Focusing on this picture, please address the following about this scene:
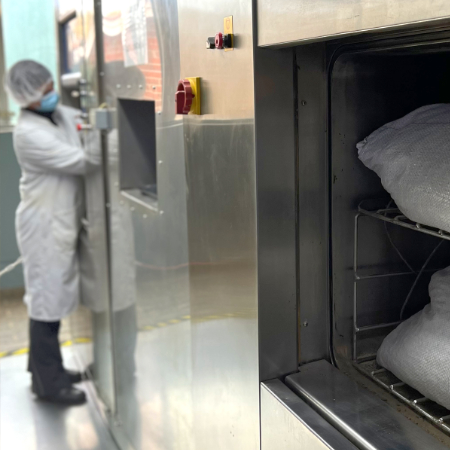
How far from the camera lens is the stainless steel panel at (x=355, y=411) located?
3.62 feet

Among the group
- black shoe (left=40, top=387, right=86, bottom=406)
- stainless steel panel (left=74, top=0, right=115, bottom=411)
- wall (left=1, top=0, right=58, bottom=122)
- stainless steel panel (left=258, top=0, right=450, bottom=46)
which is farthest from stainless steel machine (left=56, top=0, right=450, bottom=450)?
wall (left=1, top=0, right=58, bottom=122)

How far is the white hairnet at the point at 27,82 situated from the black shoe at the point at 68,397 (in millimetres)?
1509

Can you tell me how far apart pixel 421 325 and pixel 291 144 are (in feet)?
1.58

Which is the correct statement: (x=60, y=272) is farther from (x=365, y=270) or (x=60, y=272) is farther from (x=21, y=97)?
(x=365, y=270)

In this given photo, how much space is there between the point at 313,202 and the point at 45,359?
2.28 meters

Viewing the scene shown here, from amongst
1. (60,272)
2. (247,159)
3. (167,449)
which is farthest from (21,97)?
(247,159)

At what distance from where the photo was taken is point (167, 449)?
206cm

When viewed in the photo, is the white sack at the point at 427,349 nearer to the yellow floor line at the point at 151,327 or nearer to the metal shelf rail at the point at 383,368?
the metal shelf rail at the point at 383,368

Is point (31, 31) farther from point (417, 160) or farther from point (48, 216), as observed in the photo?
point (417, 160)

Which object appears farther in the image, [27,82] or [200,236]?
[27,82]

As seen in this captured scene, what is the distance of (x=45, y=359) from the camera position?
3.18 m

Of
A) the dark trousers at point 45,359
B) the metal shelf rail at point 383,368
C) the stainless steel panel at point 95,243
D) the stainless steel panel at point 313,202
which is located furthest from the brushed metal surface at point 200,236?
the dark trousers at point 45,359

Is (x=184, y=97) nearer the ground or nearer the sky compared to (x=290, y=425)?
nearer the sky

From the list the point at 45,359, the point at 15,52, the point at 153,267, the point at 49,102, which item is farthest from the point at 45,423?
the point at 15,52
